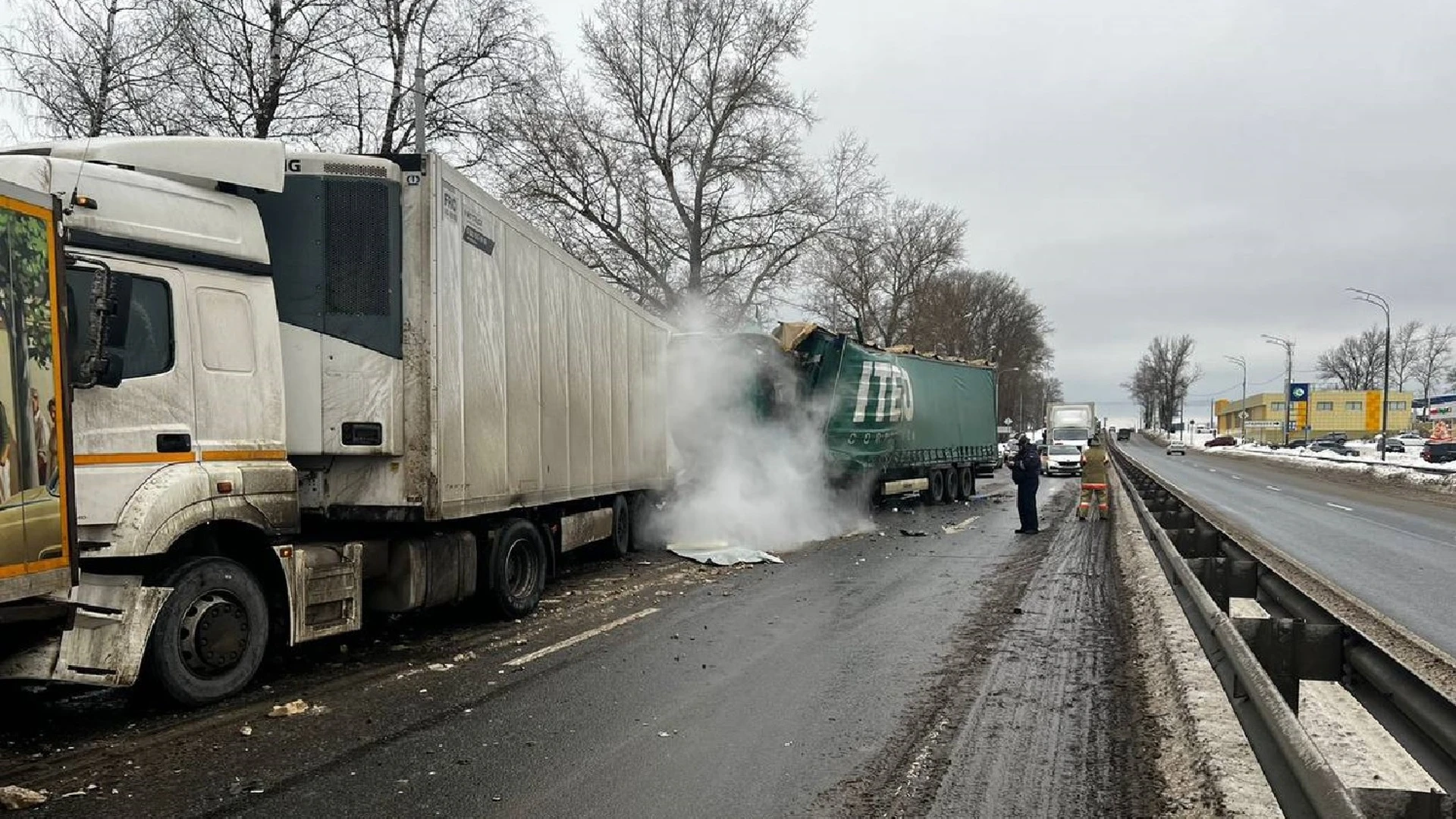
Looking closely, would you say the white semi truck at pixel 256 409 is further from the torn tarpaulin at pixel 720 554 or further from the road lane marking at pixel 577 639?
the torn tarpaulin at pixel 720 554

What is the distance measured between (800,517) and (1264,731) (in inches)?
485

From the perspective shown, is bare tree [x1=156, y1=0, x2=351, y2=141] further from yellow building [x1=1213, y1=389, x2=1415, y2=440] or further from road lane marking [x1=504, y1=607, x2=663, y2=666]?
yellow building [x1=1213, y1=389, x2=1415, y2=440]

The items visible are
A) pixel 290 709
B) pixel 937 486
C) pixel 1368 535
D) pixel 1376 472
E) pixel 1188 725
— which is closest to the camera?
pixel 1188 725

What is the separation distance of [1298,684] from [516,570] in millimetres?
6179

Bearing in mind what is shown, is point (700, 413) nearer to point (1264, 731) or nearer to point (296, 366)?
point (296, 366)

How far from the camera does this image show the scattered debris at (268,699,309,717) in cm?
530

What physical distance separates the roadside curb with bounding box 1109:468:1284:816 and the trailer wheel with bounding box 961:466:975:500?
16.6m

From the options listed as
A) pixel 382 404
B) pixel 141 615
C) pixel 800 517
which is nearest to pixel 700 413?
pixel 800 517

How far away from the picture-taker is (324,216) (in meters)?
6.55

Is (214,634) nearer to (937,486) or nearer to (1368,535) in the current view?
(1368,535)

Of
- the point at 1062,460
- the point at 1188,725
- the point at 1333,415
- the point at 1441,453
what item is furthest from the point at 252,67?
the point at 1333,415

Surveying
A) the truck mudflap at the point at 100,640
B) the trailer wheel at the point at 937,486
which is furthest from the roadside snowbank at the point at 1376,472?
the truck mudflap at the point at 100,640

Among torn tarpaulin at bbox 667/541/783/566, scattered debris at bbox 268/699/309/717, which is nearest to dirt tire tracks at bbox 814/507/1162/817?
scattered debris at bbox 268/699/309/717

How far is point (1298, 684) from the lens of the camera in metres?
4.18
